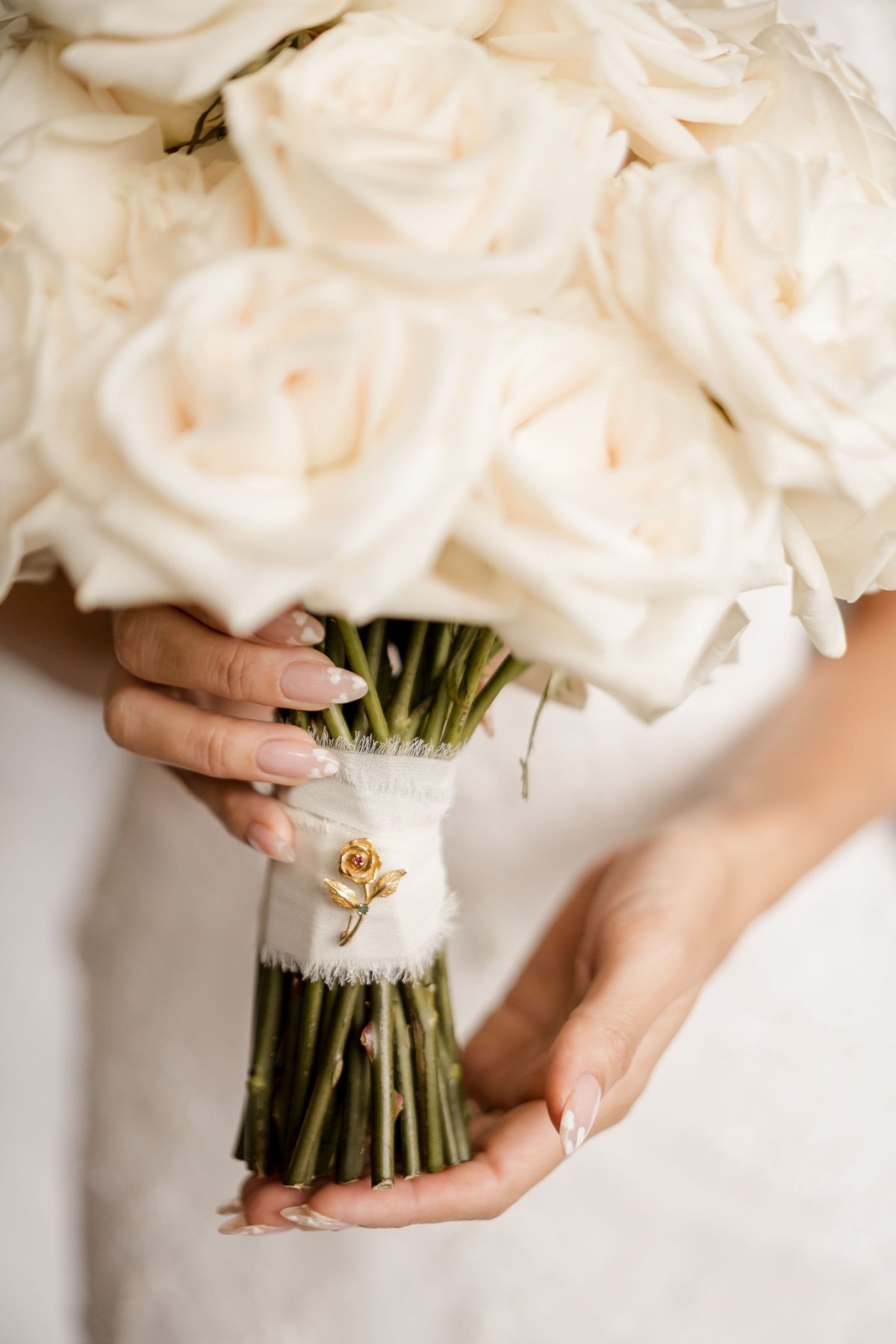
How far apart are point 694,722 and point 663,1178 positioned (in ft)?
1.40

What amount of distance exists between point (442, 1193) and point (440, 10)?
61 centimetres

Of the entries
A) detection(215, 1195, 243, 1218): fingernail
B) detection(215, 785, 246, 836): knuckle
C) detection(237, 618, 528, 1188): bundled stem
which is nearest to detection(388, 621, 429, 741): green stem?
detection(237, 618, 528, 1188): bundled stem

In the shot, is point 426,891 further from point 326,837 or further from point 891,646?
point 891,646

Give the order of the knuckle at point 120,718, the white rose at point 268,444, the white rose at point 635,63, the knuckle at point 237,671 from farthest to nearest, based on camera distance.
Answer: the knuckle at point 120,718, the knuckle at point 237,671, the white rose at point 635,63, the white rose at point 268,444

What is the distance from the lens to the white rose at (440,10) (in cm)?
43

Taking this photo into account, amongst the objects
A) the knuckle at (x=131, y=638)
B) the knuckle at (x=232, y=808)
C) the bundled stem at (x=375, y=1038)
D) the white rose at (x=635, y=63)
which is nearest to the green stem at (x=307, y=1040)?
the bundled stem at (x=375, y=1038)

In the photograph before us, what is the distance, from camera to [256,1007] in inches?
24.2

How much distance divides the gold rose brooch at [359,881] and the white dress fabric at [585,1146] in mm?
426

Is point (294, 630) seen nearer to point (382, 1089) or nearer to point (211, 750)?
point (211, 750)

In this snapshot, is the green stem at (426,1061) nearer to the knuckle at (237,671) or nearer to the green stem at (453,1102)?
the green stem at (453,1102)

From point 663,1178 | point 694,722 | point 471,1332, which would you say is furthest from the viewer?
point 694,722

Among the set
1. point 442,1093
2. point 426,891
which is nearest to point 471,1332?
point 442,1093

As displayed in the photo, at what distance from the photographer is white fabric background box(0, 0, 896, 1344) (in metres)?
0.84

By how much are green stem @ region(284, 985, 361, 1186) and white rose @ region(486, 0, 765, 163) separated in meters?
0.45
